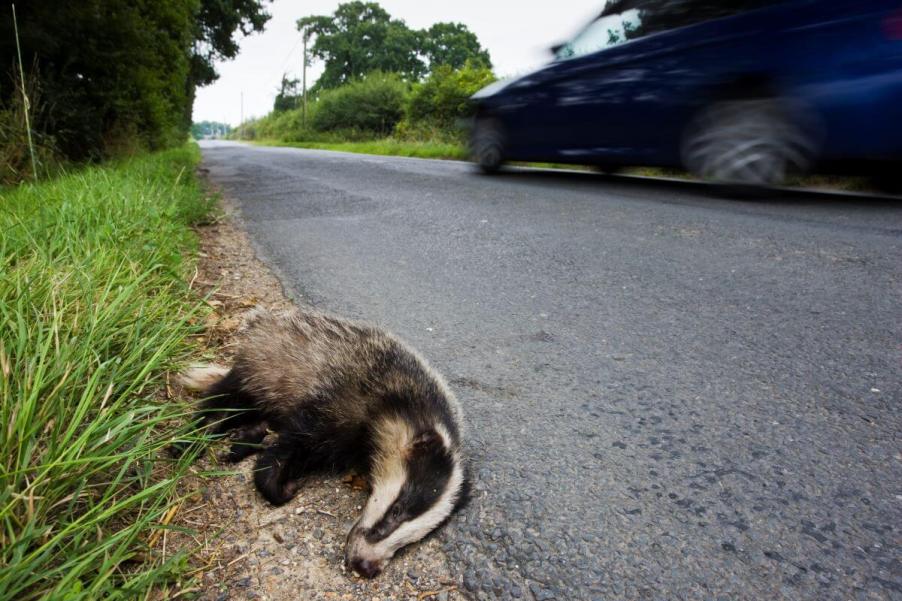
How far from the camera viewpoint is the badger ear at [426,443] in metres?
1.98

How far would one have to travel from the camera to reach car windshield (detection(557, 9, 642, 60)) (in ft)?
23.3

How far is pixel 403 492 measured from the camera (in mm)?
1876

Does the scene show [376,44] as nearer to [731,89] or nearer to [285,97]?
[285,97]

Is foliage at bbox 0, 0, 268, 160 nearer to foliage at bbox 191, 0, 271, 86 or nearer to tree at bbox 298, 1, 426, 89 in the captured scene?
foliage at bbox 191, 0, 271, 86

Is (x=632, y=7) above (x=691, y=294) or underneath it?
above

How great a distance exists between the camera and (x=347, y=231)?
5301 mm

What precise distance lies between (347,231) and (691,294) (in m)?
3.10

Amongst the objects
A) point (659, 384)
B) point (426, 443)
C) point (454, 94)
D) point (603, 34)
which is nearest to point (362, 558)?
point (426, 443)

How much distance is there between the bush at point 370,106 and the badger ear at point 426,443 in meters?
39.3

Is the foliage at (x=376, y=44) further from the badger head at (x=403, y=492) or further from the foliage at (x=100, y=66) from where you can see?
the badger head at (x=403, y=492)

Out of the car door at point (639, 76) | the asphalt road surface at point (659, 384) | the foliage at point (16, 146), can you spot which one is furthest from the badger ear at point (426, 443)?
the foliage at point (16, 146)

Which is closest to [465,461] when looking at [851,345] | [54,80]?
[851,345]

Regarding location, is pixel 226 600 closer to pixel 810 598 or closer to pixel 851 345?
pixel 810 598

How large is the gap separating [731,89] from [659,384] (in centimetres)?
504
